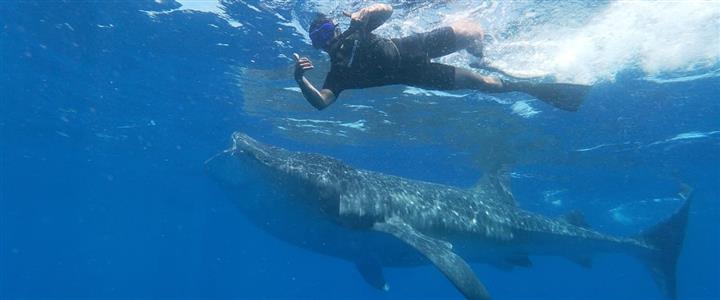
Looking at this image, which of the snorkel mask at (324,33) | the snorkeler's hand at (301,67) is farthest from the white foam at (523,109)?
the snorkeler's hand at (301,67)

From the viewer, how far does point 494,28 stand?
1087 centimetres

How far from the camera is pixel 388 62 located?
715 centimetres

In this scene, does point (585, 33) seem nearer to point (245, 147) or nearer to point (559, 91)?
point (559, 91)

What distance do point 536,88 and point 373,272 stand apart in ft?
19.0

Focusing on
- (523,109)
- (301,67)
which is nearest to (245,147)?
(301,67)

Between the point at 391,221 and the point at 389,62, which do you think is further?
the point at 391,221

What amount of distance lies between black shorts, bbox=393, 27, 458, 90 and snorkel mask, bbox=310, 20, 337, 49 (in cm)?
130

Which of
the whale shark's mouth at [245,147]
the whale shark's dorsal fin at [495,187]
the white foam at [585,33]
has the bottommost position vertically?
the whale shark's dorsal fin at [495,187]

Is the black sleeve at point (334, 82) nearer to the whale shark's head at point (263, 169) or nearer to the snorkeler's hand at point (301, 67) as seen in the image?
the snorkeler's hand at point (301, 67)

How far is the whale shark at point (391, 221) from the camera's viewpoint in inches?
333

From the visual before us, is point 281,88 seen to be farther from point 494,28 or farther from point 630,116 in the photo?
point 630,116

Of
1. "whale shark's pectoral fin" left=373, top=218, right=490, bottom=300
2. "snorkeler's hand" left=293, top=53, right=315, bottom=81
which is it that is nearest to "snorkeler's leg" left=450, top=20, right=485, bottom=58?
"snorkeler's hand" left=293, top=53, right=315, bottom=81

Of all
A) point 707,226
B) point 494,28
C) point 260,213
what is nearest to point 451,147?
point 494,28

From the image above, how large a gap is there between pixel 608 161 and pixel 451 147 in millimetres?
8118
